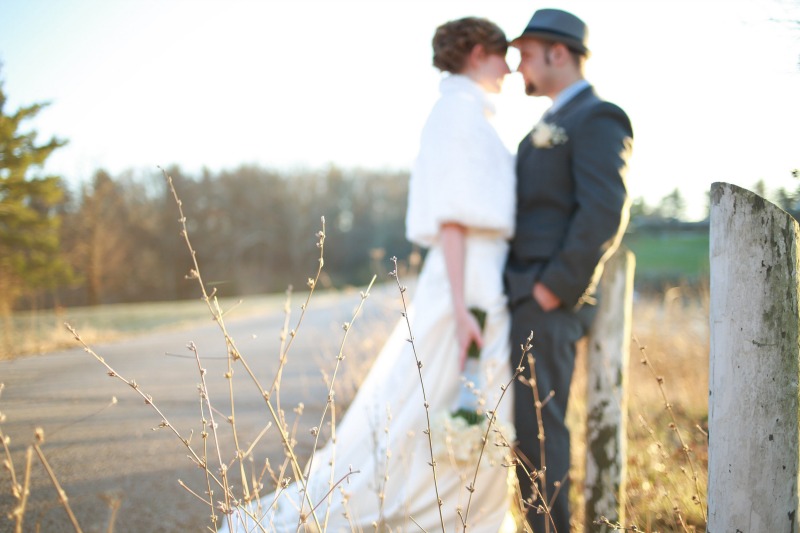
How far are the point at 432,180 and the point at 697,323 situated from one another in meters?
5.99

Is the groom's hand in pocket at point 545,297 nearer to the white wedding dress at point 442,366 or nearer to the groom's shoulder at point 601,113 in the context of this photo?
the white wedding dress at point 442,366

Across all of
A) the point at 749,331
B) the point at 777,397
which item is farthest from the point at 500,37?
the point at 777,397

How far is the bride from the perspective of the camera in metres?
2.54

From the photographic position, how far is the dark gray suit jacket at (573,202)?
7.86ft

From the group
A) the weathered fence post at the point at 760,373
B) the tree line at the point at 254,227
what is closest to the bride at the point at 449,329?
the weathered fence post at the point at 760,373

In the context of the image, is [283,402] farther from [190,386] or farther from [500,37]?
[500,37]

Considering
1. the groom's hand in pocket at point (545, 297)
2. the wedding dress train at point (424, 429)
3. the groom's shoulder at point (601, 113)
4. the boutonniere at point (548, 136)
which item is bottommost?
the wedding dress train at point (424, 429)

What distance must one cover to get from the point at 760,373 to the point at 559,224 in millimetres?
1150

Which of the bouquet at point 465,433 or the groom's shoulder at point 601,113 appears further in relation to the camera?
the groom's shoulder at point 601,113

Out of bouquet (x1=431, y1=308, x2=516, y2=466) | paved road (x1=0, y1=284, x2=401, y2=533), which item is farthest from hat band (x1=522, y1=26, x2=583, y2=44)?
paved road (x1=0, y1=284, x2=401, y2=533)

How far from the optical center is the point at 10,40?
227 centimetres

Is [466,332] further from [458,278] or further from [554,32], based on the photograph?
[554,32]

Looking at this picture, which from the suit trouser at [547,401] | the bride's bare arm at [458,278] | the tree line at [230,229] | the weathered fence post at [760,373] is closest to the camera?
the weathered fence post at [760,373]

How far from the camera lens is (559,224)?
2.57 meters
